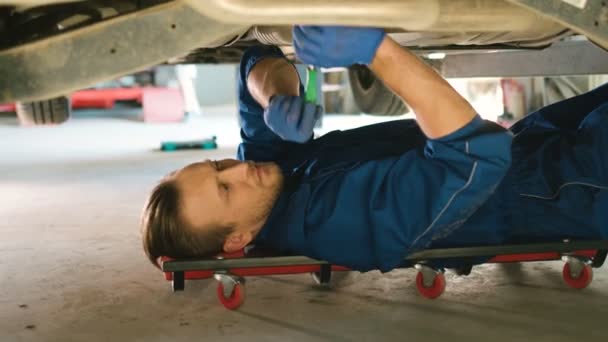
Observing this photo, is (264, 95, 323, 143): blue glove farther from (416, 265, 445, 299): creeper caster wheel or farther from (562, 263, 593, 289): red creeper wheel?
(562, 263, 593, 289): red creeper wheel

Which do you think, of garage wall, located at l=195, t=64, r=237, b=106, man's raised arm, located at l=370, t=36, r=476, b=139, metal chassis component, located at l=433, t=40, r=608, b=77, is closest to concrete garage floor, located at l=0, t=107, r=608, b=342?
man's raised arm, located at l=370, t=36, r=476, b=139

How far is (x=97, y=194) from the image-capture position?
8.38 feet

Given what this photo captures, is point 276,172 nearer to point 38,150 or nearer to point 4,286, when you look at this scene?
point 4,286

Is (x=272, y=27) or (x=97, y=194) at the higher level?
(x=272, y=27)

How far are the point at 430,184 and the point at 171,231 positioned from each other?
0.46m

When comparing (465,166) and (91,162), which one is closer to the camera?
(465,166)

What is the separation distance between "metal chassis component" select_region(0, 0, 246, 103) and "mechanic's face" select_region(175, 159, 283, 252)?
0.30m

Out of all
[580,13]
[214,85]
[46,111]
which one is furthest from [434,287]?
[214,85]

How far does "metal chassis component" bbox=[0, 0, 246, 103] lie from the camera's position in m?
0.92

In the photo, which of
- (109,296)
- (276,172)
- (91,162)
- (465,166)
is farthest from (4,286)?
(91,162)

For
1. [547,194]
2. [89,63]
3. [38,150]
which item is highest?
[89,63]

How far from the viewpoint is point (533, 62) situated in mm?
2049

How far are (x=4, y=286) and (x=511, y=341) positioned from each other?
100cm

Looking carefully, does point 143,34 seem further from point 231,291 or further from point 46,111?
point 46,111
